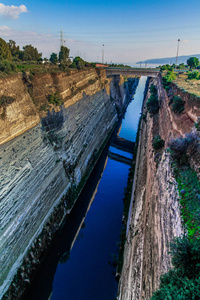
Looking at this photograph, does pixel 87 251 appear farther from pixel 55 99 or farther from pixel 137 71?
pixel 137 71

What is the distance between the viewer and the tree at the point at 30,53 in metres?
26.5

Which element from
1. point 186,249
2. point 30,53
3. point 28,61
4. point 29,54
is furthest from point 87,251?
point 30,53

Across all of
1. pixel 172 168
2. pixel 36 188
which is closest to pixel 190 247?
pixel 172 168

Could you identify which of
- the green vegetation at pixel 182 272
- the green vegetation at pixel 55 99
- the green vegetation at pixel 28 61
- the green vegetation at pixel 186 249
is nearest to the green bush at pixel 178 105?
the green vegetation at pixel 186 249

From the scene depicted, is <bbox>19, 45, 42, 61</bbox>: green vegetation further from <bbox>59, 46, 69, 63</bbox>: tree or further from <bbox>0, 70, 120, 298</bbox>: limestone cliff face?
<bbox>0, 70, 120, 298</bbox>: limestone cliff face

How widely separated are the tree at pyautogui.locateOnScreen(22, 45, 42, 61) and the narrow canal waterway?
63.6ft

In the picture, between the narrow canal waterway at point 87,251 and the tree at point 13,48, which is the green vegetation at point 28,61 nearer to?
the tree at point 13,48

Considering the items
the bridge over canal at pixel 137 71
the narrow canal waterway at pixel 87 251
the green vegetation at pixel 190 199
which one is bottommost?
the narrow canal waterway at pixel 87 251

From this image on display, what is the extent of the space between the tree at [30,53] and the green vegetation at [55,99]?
14645 millimetres

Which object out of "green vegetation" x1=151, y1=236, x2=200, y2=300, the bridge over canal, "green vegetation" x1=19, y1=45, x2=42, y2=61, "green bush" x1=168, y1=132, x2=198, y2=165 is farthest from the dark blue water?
"green vegetation" x1=151, y1=236, x2=200, y2=300

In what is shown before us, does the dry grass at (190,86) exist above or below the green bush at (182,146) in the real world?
above

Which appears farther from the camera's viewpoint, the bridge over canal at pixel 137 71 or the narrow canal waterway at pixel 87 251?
the bridge over canal at pixel 137 71

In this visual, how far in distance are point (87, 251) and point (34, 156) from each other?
6.81m

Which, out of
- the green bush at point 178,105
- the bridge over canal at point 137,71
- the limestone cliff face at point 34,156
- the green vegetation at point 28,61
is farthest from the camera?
the bridge over canal at point 137,71
